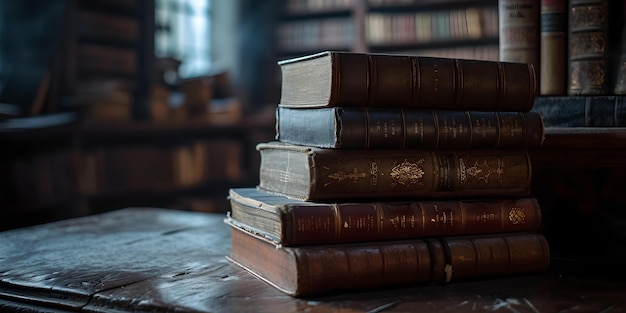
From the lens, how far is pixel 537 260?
42.3 inches

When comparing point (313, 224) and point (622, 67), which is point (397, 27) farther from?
point (313, 224)

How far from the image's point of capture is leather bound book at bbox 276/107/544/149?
3.22ft

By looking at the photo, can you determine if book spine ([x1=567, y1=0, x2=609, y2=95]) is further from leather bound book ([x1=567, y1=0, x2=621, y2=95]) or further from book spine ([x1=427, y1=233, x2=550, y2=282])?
book spine ([x1=427, y1=233, x2=550, y2=282])

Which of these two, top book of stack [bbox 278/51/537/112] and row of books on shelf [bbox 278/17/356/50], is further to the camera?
row of books on shelf [bbox 278/17/356/50]

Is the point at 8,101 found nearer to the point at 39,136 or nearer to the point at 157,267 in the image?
the point at 39,136

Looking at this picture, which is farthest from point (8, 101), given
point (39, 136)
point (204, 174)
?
point (204, 174)

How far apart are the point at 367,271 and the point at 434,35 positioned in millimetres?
4309

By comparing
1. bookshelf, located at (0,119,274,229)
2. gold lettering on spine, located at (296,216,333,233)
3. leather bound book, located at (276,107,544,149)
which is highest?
leather bound book, located at (276,107,544,149)

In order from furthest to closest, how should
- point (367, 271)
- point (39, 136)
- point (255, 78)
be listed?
1. point (255, 78)
2. point (39, 136)
3. point (367, 271)

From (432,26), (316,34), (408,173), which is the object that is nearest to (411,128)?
(408,173)

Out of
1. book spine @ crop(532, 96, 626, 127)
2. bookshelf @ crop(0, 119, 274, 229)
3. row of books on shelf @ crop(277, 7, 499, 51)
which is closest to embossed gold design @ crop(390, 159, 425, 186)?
book spine @ crop(532, 96, 626, 127)

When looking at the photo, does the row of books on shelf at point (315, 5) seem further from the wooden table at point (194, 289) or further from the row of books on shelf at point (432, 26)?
the wooden table at point (194, 289)

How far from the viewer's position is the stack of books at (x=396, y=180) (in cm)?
96

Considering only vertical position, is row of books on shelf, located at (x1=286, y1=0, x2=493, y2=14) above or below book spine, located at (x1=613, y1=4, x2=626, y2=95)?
above
